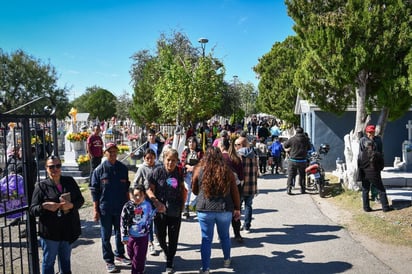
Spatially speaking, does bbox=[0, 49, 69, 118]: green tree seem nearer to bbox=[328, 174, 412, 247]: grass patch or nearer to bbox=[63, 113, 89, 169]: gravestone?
bbox=[63, 113, 89, 169]: gravestone

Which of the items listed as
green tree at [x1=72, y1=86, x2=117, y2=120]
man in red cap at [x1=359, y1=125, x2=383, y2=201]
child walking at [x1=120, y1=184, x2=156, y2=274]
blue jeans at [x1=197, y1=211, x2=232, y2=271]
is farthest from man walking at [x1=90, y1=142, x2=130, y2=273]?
green tree at [x1=72, y1=86, x2=117, y2=120]

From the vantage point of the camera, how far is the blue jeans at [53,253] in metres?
4.06

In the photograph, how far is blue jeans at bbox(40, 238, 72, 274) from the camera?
4059mm

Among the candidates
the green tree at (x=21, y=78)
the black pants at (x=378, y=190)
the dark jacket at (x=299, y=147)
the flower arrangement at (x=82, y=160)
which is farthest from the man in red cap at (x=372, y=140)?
the green tree at (x=21, y=78)

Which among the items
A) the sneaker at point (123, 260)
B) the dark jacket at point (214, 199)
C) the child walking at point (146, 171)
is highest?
the child walking at point (146, 171)

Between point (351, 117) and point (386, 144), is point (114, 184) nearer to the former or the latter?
point (351, 117)

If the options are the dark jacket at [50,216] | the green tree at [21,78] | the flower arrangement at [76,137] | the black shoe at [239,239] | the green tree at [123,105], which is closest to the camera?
the dark jacket at [50,216]

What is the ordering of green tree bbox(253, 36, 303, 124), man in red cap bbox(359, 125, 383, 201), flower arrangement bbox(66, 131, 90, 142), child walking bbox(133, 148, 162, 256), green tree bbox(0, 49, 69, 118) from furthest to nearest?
green tree bbox(0, 49, 69, 118) < green tree bbox(253, 36, 303, 124) < flower arrangement bbox(66, 131, 90, 142) < man in red cap bbox(359, 125, 383, 201) < child walking bbox(133, 148, 162, 256)

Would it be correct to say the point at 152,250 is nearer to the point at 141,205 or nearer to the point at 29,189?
the point at 141,205

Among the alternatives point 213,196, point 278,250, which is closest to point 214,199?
point 213,196

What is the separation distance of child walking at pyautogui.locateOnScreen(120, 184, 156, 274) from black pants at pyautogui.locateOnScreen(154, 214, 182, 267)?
0.41m

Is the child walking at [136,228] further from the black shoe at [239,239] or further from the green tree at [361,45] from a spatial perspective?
the green tree at [361,45]

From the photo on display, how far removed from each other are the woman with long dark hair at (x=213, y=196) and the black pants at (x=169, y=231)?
0.43 m

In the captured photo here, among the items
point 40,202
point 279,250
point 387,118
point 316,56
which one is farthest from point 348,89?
point 40,202
